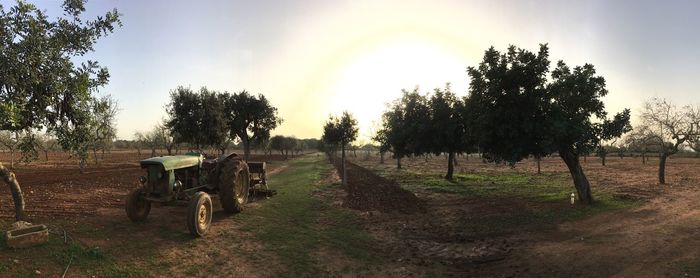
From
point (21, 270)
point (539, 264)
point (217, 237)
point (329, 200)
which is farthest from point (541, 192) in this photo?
point (21, 270)

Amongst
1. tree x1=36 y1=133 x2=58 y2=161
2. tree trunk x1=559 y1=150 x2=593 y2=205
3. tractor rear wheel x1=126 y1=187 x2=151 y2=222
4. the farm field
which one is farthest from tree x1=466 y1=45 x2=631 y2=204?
tree x1=36 y1=133 x2=58 y2=161

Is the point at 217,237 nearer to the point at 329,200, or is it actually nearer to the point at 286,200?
the point at 286,200

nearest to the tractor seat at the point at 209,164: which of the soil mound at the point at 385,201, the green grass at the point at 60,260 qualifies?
the green grass at the point at 60,260

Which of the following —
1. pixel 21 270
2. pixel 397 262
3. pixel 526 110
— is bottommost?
pixel 397 262

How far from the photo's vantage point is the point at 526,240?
12.6 metres

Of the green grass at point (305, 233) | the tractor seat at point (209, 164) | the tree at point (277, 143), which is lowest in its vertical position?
the green grass at point (305, 233)

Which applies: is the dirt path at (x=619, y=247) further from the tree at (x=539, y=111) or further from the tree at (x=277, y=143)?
the tree at (x=277, y=143)

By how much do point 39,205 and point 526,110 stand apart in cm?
1830

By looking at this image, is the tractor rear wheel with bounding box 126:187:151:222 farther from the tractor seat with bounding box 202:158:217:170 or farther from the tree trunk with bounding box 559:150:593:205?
the tree trunk with bounding box 559:150:593:205

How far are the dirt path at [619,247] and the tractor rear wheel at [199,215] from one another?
778cm

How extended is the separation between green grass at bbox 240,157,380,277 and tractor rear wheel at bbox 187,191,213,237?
1483mm

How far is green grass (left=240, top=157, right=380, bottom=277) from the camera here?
10.7 meters

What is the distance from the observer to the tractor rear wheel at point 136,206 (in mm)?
11367

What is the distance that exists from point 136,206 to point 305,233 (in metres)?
5.04
